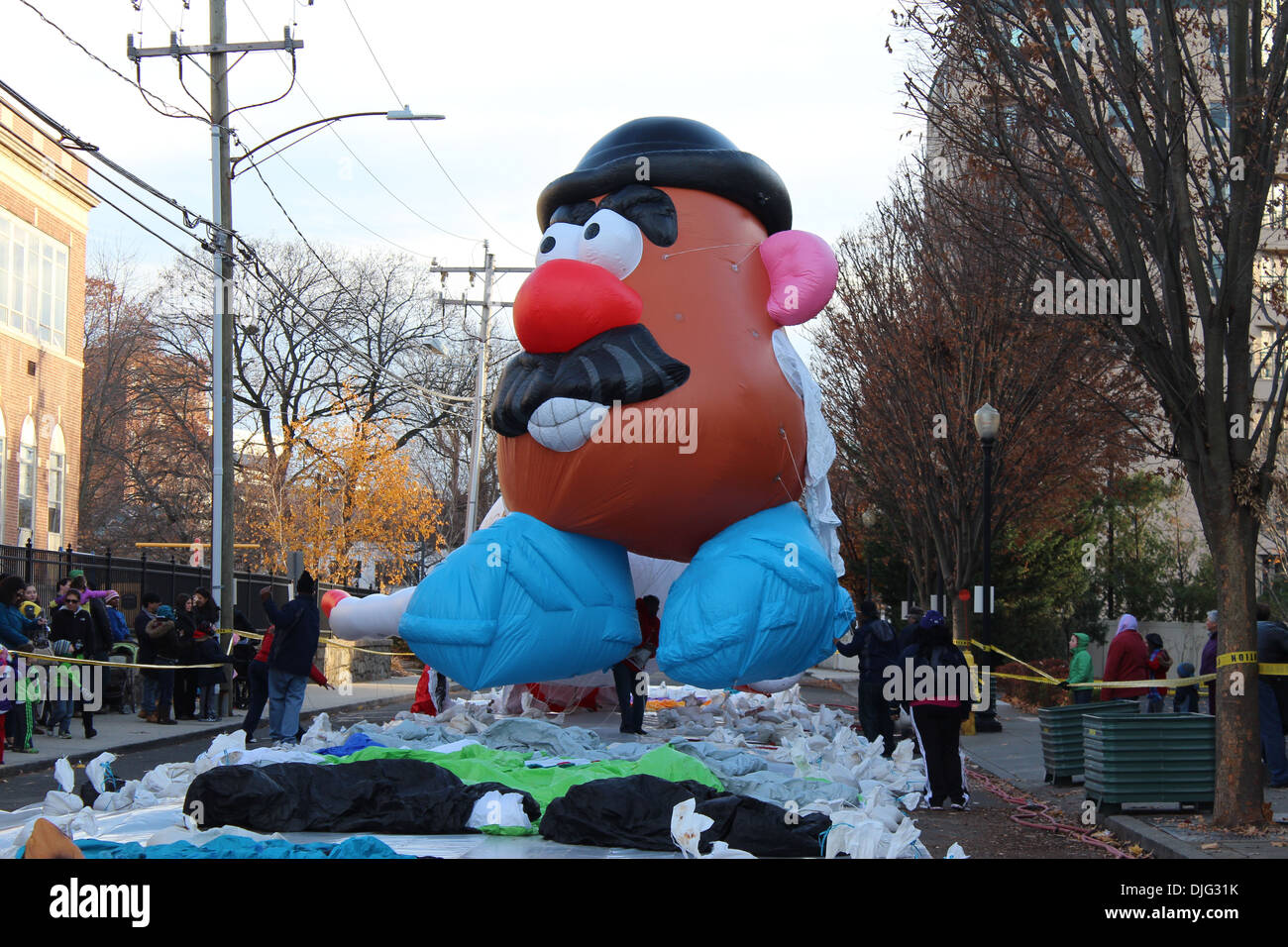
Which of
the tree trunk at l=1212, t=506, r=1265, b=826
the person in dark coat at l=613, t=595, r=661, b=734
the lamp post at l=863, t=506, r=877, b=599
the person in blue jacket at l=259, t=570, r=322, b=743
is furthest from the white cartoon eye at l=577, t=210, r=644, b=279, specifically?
the lamp post at l=863, t=506, r=877, b=599

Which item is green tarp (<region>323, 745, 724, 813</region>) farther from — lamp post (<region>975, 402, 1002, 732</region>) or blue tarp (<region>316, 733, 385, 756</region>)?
lamp post (<region>975, 402, 1002, 732</region>)

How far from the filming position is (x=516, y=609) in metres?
10.8

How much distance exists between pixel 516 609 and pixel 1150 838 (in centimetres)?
522

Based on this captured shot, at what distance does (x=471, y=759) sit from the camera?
389 inches

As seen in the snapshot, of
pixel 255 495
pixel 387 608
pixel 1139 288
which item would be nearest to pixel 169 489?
pixel 255 495

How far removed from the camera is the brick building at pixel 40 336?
26.3 meters

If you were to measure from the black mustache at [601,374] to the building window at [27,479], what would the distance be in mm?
20577

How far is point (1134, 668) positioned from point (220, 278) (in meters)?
12.9

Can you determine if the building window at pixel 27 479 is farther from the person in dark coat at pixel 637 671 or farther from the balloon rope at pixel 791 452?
the balloon rope at pixel 791 452

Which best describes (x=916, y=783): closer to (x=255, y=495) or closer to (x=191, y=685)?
(x=191, y=685)

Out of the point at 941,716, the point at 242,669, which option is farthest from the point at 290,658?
the point at 242,669

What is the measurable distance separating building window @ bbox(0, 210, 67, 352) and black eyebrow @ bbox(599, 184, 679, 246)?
19.3 metres

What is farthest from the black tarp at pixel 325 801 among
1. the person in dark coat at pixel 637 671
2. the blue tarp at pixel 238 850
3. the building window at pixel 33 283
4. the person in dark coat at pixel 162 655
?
the building window at pixel 33 283

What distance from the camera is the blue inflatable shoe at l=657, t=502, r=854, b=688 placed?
33.4 feet
